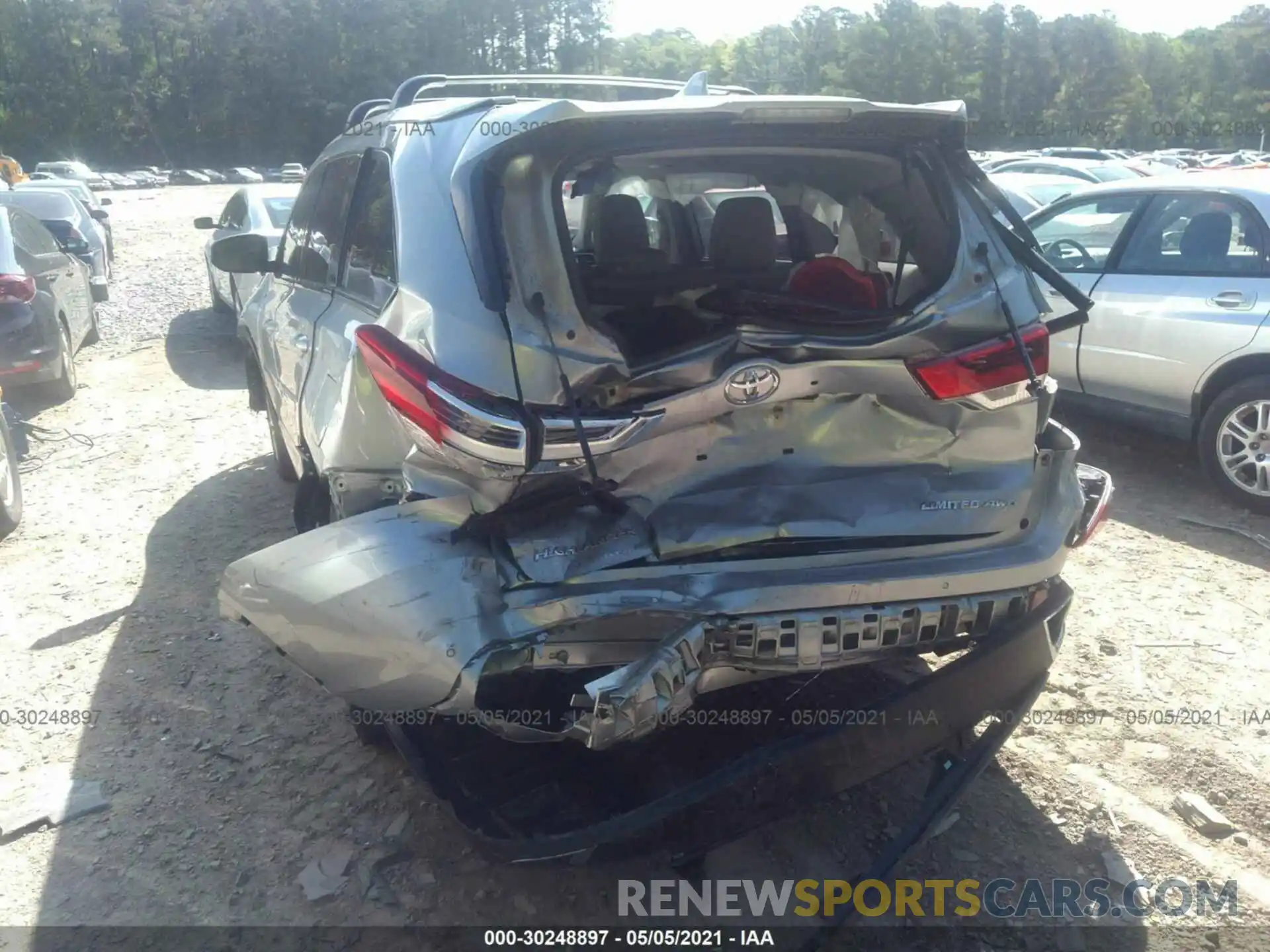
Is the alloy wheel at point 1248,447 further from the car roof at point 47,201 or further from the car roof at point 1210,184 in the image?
the car roof at point 47,201

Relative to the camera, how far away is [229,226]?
10.8 metres

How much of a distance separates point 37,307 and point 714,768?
6655mm

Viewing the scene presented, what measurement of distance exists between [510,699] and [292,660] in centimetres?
61

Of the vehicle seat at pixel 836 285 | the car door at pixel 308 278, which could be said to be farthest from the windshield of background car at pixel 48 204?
the vehicle seat at pixel 836 285

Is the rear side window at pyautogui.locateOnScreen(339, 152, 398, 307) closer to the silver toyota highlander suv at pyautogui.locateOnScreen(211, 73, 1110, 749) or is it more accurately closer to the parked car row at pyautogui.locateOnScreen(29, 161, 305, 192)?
the silver toyota highlander suv at pyautogui.locateOnScreen(211, 73, 1110, 749)

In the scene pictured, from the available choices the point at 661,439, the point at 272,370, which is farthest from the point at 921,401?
the point at 272,370

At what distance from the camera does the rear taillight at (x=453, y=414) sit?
7.45 feet

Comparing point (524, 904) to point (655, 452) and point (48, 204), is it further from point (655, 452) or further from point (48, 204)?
point (48, 204)

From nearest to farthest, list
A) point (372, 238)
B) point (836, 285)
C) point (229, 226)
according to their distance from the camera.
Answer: point (836, 285)
point (372, 238)
point (229, 226)

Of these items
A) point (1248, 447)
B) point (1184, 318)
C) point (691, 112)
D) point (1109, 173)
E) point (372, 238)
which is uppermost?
point (691, 112)

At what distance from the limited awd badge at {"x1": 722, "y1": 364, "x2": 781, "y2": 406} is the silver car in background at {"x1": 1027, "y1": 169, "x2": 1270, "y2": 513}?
3.97 m

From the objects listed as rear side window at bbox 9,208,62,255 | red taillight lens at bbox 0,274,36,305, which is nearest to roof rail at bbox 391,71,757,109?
red taillight lens at bbox 0,274,36,305

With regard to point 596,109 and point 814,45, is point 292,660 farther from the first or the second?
→ point 814,45


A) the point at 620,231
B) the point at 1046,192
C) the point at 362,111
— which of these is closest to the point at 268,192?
the point at 362,111
